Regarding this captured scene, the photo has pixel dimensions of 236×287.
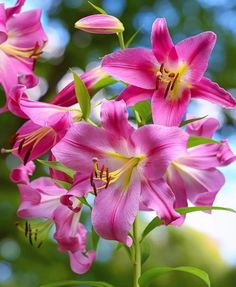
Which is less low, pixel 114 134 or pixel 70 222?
pixel 114 134

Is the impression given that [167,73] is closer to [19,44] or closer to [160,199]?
[160,199]

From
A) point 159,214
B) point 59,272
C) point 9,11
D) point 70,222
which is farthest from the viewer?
point 59,272

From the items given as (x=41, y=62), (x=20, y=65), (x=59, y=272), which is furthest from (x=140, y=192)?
(x=41, y=62)

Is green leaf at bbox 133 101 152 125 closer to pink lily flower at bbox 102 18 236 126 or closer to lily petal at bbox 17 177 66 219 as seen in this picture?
pink lily flower at bbox 102 18 236 126

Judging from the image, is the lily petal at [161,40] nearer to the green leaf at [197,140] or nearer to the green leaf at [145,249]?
the green leaf at [197,140]

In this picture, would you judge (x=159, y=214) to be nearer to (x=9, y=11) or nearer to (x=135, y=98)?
(x=135, y=98)

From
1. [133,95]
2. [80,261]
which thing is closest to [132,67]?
[133,95]

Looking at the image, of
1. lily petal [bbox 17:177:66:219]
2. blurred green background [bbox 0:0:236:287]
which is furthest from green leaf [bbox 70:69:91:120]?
blurred green background [bbox 0:0:236:287]
